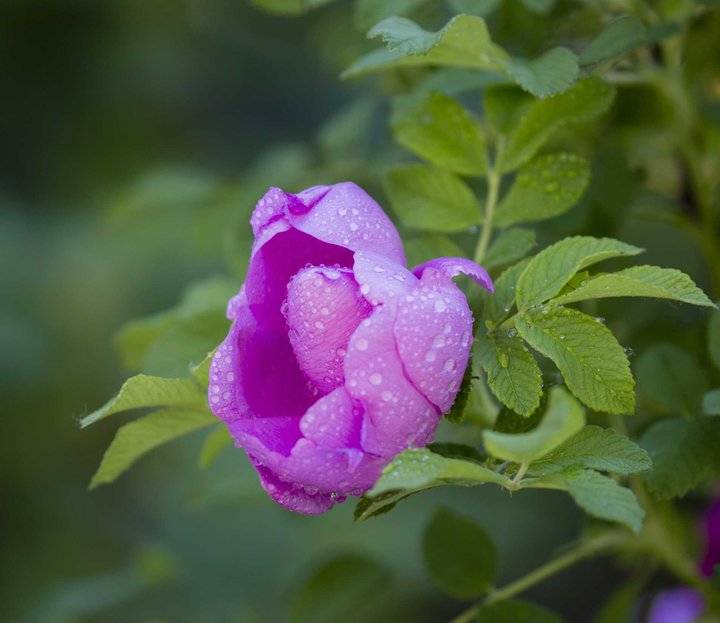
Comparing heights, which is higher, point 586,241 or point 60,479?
point 586,241

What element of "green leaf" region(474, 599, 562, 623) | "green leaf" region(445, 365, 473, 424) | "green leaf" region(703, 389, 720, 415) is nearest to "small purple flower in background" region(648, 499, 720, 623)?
"green leaf" region(474, 599, 562, 623)

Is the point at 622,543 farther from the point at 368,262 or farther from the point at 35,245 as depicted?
the point at 35,245

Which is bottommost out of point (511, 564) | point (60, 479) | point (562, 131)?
point (511, 564)

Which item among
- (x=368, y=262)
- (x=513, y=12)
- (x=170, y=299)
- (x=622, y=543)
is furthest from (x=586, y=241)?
(x=170, y=299)

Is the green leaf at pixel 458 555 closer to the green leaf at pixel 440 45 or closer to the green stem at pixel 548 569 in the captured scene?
the green stem at pixel 548 569

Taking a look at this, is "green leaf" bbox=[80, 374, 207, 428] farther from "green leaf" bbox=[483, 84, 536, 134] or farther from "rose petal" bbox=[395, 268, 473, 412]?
"green leaf" bbox=[483, 84, 536, 134]

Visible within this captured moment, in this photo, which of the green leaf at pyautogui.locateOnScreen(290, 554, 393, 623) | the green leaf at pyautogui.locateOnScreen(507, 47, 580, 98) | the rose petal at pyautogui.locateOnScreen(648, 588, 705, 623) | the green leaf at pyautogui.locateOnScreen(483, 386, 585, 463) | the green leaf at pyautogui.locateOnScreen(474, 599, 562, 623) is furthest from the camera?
the rose petal at pyautogui.locateOnScreen(648, 588, 705, 623)

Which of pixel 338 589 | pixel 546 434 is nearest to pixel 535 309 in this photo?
pixel 546 434
